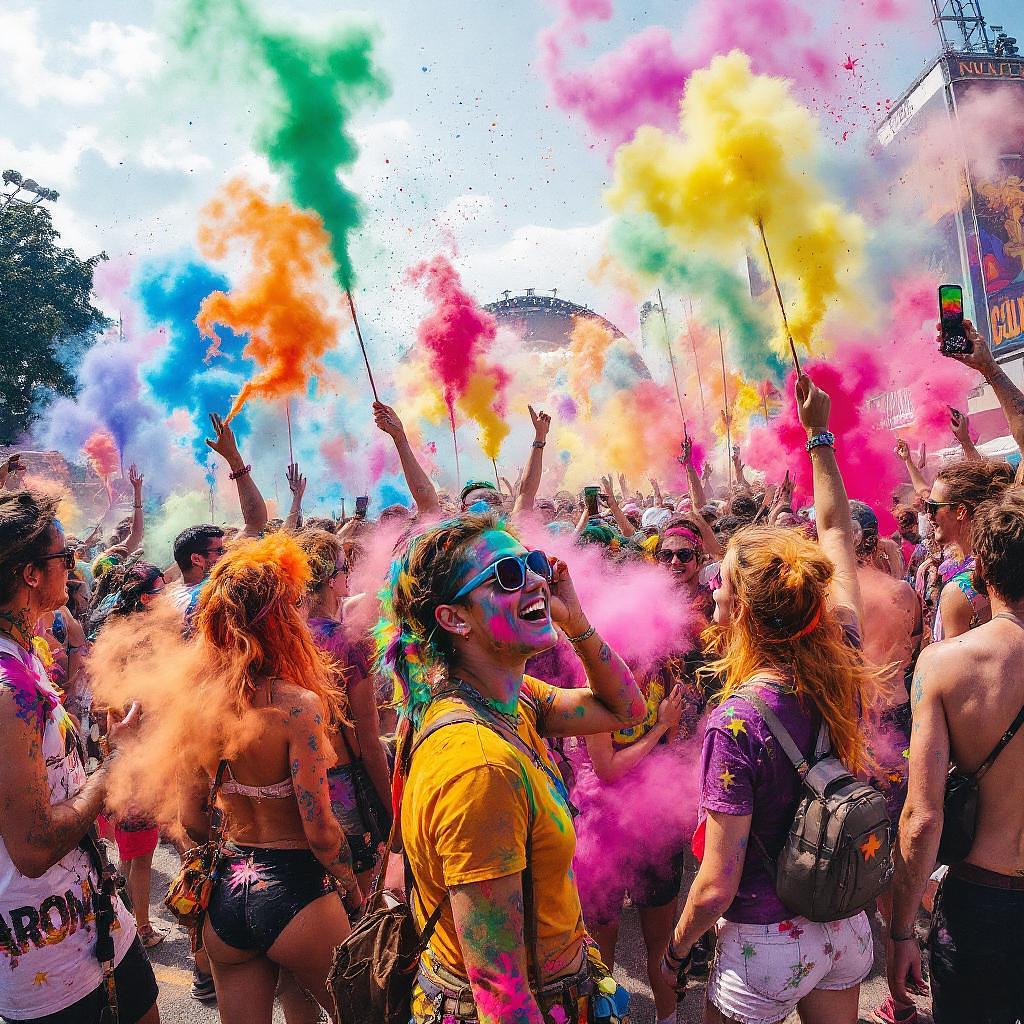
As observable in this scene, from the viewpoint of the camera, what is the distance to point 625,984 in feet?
12.5

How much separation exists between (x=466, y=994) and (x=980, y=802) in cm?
174

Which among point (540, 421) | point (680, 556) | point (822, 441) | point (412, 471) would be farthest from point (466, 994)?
point (540, 421)

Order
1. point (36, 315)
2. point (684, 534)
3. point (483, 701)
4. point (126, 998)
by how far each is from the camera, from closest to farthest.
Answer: point (483, 701), point (126, 998), point (684, 534), point (36, 315)

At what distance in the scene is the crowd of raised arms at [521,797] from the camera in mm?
1724

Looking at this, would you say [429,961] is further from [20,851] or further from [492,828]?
[20,851]

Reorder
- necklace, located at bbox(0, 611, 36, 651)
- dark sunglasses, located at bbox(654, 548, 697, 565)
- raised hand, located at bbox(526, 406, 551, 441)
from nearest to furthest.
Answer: necklace, located at bbox(0, 611, 36, 651) → dark sunglasses, located at bbox(654, 548, 697, 565) → raised hand, located at bbox(526, 406, 551, 441)

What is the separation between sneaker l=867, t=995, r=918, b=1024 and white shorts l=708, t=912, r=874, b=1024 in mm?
1090

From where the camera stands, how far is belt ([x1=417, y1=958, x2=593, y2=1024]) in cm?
167

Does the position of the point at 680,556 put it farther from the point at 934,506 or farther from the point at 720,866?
the point at 720,866

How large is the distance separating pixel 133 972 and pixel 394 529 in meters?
4.36

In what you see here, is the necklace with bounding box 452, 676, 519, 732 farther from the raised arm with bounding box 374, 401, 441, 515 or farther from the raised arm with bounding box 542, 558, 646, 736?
the raised arm with bounding box 374, 401, 441, 515

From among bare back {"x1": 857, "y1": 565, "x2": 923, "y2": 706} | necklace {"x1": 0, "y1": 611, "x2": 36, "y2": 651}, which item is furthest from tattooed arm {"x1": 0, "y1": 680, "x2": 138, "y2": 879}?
bare back {"x1": 857, "y1": 565, "x2": 923, "y2": 706}

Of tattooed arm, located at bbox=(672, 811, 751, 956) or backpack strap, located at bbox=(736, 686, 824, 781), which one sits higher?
backpack strap, located at bbox=(736, 686, 824, 781)

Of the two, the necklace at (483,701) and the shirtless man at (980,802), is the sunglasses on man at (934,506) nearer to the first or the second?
the shirtless man at (980,802)
